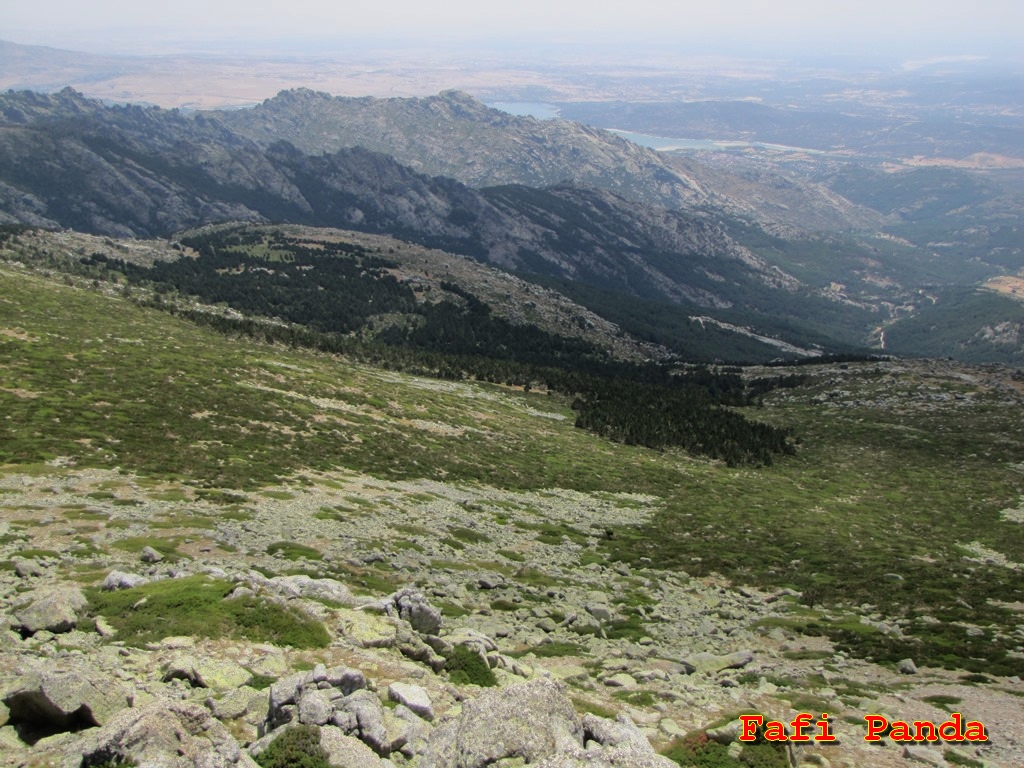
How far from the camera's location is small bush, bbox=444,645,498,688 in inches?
846

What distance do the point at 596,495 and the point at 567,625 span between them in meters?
34.0

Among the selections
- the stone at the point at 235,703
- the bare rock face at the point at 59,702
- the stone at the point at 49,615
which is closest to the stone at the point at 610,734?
the stone at the point at 235,703

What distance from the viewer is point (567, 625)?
30.9 m

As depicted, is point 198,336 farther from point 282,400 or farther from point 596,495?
point 596,495

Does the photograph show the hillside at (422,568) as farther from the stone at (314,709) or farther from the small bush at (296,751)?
the small bush at (296,751)

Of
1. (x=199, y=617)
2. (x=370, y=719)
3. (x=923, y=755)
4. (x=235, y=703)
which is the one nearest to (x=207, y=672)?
(x=235, y=703)

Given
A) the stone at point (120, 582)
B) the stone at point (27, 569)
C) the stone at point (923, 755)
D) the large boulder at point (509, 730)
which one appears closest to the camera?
the large boulder at point (509, 730)

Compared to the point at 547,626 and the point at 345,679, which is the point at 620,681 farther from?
the point at 345,679

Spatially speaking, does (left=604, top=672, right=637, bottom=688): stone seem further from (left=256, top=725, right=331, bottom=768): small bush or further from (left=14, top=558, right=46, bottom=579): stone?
(left=14, top=558, right=46, bottom=579): stone

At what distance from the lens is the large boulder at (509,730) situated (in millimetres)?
15602

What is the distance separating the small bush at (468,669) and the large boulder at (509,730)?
14.0ft

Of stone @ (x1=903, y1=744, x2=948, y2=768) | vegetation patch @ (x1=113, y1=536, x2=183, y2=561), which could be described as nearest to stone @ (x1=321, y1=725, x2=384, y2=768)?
stone @ (x1=903, y1=744, x2=948, y2=768)

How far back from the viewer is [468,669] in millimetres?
21984

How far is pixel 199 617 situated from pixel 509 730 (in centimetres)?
1160
